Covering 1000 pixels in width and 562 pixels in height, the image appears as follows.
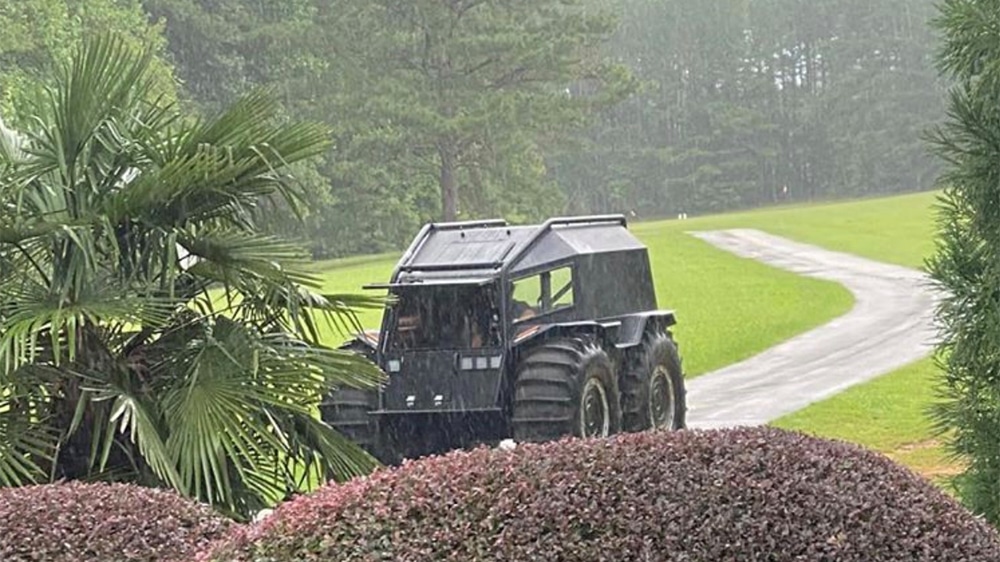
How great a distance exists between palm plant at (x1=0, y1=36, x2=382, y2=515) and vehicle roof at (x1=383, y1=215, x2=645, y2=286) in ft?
9.47

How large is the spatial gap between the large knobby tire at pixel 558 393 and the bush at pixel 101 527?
3931 mm

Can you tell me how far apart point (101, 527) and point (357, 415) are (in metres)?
4.37

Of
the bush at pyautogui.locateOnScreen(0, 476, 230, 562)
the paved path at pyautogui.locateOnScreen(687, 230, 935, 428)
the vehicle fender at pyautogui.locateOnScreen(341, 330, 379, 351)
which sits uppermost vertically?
the bush at pyautogui.locateOnScreen(0, 476, 230, 562)

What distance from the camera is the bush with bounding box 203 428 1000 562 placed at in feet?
7.70

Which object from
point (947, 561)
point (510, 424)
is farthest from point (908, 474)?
point (510, 424)

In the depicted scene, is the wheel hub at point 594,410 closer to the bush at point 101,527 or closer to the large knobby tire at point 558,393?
the large knobby tire at point 558,393

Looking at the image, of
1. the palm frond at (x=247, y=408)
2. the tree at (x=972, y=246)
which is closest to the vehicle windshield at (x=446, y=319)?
the palm frond at (x=247, y=408)

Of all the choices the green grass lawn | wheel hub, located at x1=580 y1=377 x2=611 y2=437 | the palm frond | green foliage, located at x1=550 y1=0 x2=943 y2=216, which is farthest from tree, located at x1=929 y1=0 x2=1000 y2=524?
green foliage, located at x1=550 y1=0 x2=943 y2=216

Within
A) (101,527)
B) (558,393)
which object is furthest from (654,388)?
(101,527)

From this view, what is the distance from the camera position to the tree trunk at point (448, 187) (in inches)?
798

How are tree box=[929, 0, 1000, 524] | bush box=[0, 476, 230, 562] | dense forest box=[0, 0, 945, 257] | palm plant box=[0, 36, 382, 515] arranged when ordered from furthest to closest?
1. dense forest box=[0, 0, 945, 257]
2. tree box=[929, 0, 1000, 524]
3. palm plant box=[0, 36, 382, 515]
4. bush box=[0, 476, 230, 562]

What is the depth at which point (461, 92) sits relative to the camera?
68.2ft

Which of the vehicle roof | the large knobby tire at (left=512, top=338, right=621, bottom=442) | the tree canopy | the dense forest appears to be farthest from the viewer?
the tree canopy

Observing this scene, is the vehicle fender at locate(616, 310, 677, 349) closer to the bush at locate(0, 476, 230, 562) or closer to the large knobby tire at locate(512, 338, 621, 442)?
the large knobby tire at locate(512, 338, 621, 442)
